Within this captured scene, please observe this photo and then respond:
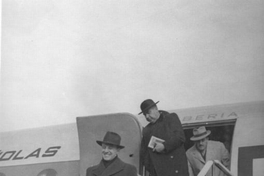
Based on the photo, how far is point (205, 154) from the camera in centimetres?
298

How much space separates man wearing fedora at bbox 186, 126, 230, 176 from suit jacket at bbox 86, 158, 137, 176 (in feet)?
1.33

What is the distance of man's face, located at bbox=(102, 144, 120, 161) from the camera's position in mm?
3195

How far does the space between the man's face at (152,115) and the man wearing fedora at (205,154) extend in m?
0.34

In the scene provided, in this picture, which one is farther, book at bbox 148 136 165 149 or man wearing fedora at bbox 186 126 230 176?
book at bbox 148 136 165 149

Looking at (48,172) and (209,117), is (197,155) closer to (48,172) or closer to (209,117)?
(209,117)

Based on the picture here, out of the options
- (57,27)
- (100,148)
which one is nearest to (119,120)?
(100,148)

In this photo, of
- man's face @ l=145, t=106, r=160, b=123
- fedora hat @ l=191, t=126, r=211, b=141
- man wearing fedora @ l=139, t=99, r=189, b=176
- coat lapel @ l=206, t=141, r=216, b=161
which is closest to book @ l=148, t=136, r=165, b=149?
man wearing fedora @ l=139, t=99, r=189, b=176

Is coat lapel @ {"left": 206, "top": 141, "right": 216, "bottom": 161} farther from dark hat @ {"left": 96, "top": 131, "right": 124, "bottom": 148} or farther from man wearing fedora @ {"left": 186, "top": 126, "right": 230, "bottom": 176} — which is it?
dark hat @ {"left": 96, "top": 131, "right": 124, "bottom": 148}

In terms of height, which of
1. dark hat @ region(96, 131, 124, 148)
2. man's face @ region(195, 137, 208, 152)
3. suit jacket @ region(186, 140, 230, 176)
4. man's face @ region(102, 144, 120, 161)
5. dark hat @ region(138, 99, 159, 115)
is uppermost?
dark hat @ region(138, 99, 159, 115)

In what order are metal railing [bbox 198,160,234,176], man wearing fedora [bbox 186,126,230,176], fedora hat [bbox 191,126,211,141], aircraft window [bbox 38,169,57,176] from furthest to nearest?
aircraft window [bbox 38,169,57,176], fedora hat [bbox 191,126,211,141], man wearing fedora [bbox 186,126,230,176], metal railing [bbox 198,160,234,176]

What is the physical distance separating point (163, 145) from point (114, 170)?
40 centimetres

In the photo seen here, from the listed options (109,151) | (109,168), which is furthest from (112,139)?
(109,168)

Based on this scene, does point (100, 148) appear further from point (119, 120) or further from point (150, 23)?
point (150, 23)

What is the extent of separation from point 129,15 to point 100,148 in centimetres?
106
